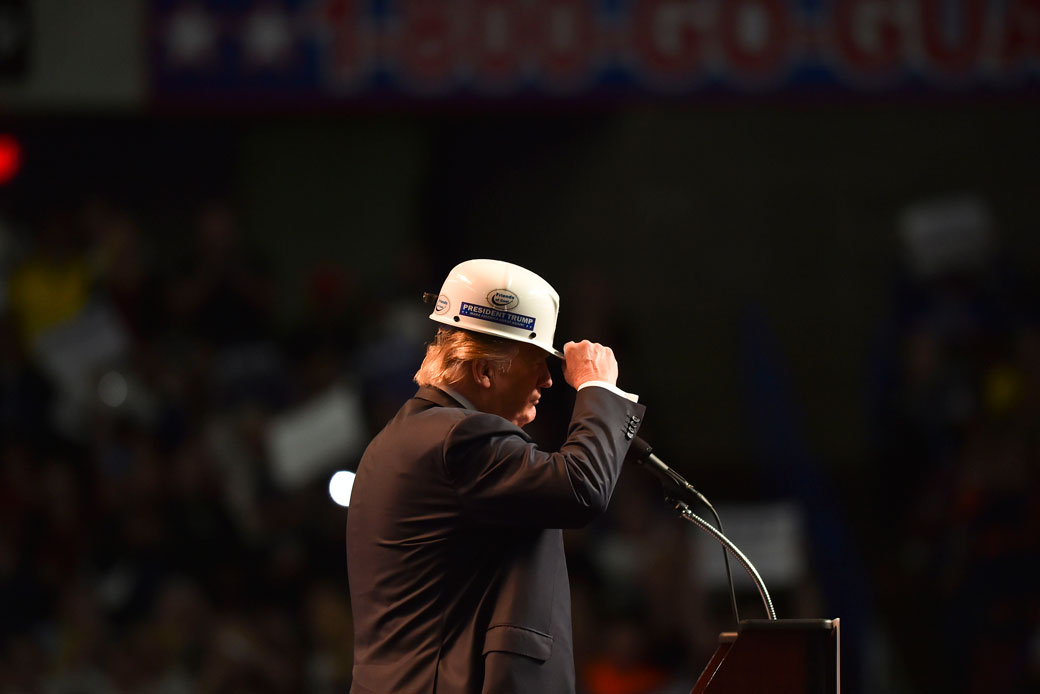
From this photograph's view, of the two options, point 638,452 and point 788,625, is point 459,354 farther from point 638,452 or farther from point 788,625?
point 788,625

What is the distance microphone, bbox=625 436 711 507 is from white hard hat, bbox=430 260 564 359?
0.26 metres

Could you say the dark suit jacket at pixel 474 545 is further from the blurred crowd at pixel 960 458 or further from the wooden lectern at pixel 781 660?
the blurred crowd at pixel 960 458

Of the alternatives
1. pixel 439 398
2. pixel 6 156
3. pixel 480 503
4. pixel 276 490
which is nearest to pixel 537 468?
pixel 480 503

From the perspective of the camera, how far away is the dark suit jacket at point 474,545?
8.96ft

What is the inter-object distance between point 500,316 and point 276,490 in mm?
4664

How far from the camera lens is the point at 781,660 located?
2762mm

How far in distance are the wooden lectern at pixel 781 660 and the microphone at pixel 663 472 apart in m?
0.30

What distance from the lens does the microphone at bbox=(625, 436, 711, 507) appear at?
9.58ft

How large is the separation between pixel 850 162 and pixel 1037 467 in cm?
295

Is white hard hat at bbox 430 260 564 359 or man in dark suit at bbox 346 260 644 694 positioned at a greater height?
white hard hat at bbox 430 260 564 359

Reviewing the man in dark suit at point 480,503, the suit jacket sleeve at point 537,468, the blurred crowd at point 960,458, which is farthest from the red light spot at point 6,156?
the suit jacket sleeve at point 537,468

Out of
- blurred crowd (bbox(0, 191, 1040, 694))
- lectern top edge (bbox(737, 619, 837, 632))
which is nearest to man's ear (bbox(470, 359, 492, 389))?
lectern top edge (bbox(737, 619, 837, 632))

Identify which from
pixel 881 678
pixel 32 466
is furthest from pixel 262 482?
pixel 881 678

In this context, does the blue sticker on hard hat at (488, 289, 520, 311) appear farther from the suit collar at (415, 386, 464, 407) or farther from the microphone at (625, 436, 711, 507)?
the microphone at (625, 436, 711, 507)
